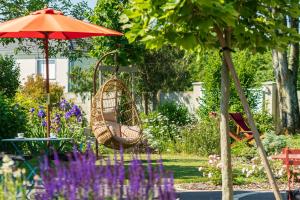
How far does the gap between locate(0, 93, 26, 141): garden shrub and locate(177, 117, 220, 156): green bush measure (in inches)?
198

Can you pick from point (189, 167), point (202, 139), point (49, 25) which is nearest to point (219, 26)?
point (49, 25)

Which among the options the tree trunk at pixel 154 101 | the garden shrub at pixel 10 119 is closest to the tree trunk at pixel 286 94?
the tree trunk at pixel 154 101

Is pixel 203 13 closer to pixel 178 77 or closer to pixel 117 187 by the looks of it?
pixel 117 187

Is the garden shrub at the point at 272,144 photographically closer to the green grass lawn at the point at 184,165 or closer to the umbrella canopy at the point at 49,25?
the green grass lawn at the point at 184,165

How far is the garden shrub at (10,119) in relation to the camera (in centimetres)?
1435

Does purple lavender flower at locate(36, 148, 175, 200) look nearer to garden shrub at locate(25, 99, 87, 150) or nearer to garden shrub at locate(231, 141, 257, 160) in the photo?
garden shrub at locate(231, 141, 257, 160)

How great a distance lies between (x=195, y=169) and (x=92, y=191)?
1023 cm

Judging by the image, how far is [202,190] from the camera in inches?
444

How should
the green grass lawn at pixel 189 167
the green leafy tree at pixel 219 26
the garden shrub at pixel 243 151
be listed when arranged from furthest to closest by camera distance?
the garden shrub at pixel 243 151 < the green grass lawn at pixel 189 167 < the green leafy tree at pixel 219 26

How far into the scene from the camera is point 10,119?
47.8ft

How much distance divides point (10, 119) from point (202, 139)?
5460 mm

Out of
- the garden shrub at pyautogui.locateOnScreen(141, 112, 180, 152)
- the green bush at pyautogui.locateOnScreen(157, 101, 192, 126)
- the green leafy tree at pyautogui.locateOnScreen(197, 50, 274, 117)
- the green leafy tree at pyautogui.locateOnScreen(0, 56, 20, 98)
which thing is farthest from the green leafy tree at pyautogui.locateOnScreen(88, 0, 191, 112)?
the green leafy tree at pyautogui.locateOnScreen(0, 56, 20, 98)

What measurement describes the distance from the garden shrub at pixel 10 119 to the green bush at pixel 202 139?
5.04 metres

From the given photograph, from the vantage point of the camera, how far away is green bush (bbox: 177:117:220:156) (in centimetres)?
1802
